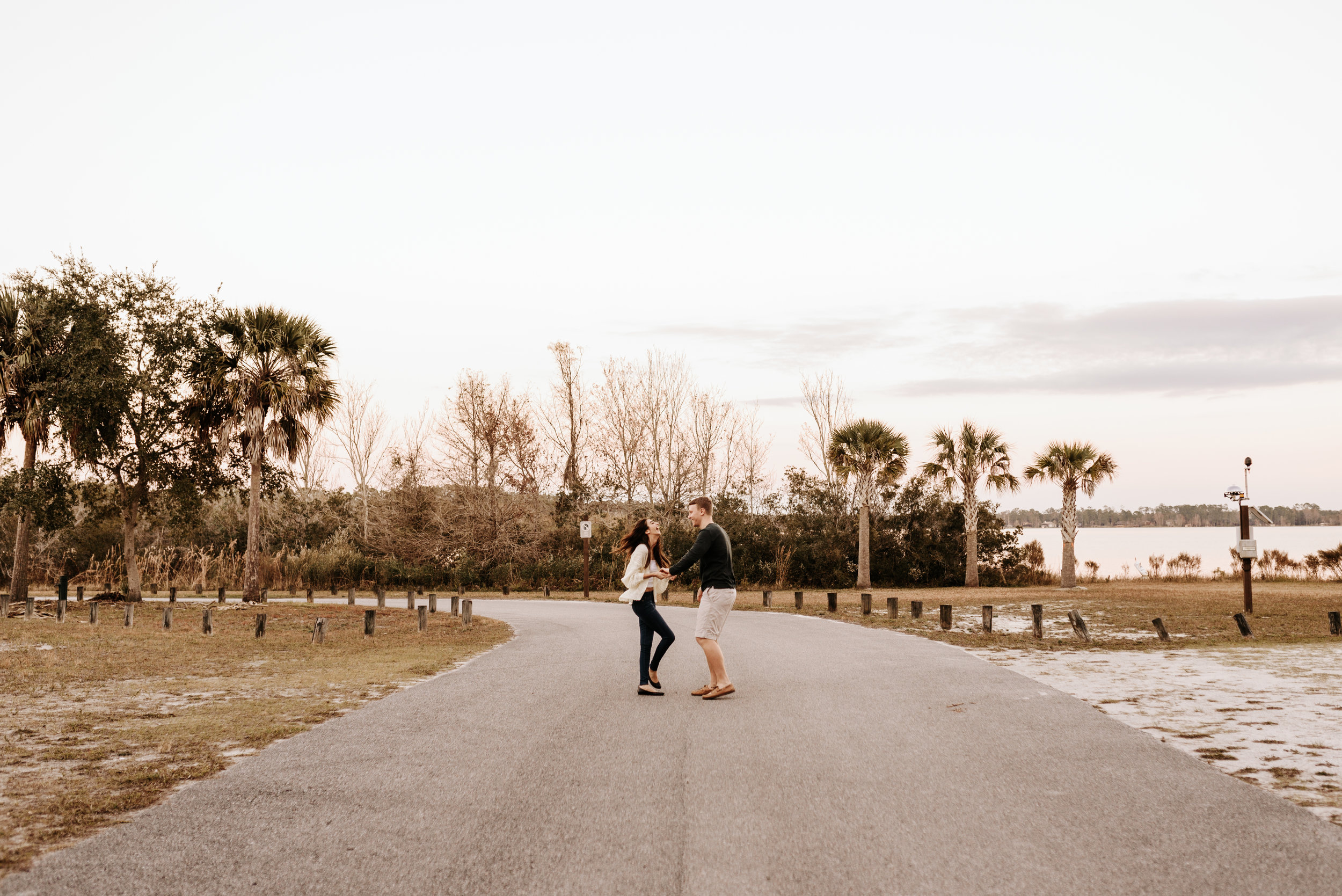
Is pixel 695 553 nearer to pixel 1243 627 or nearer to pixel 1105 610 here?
pixel 1243 627

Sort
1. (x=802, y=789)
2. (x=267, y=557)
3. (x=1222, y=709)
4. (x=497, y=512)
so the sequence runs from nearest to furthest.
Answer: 1. (x=802, y=789)
2. (x=1222, y=709)
3. (x=267, y=557)
4. (x=497, y=512)

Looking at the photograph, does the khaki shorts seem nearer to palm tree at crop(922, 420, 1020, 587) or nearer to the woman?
the woman

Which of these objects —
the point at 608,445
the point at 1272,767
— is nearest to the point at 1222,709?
the point at 1272,767

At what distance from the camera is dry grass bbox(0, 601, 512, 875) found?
5680 millimetres

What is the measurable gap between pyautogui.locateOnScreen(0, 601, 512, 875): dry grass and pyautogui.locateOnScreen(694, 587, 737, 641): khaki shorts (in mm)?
3391

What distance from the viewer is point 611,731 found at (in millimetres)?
7641

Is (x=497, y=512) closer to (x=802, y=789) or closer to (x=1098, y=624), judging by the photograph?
(x=1098, y=624)

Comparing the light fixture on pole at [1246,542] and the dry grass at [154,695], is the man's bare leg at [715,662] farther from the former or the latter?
the light fixture on pole at [1246,542]

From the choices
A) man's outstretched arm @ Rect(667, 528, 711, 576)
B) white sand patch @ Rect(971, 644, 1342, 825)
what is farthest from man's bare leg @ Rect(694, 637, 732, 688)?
white sand patch @ Rect(971, 644, 1342, 825)

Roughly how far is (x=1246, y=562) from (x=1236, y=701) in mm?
14693

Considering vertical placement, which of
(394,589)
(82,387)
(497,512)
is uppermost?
(82,387)

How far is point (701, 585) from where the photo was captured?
960cm

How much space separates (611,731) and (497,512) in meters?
34.3

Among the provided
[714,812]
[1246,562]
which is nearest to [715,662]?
[714,812]
